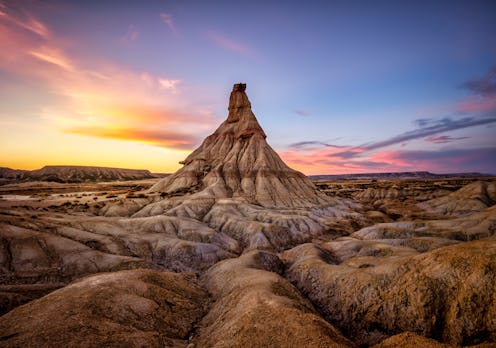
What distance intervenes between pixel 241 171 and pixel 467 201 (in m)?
62.2

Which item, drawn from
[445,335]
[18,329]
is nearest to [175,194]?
[18,329]

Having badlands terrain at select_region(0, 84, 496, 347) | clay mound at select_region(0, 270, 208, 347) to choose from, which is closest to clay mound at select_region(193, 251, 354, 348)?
badlands terrain at select_region(0, 84, 496, 347)

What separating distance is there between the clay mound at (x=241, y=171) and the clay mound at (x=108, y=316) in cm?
4390

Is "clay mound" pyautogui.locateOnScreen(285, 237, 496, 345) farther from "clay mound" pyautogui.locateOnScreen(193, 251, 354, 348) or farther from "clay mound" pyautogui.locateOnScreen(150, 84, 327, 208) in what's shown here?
"clay mound" pyautogui.locateOnScreen(150, 84, 327, 208)

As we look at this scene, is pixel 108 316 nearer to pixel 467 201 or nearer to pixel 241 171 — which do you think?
pixel 241 171

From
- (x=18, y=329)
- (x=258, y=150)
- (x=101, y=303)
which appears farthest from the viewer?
(x=258, y=150)

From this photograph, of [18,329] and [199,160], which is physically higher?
[199,160]

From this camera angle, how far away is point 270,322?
14180 millimetres

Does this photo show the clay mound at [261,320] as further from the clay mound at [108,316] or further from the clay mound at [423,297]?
the clay mound at [423,297]

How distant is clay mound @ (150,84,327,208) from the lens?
69663 millimetres

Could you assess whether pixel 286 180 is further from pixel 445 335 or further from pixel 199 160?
pixel 445 335

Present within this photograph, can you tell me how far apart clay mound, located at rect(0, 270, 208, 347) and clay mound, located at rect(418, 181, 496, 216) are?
7569cm

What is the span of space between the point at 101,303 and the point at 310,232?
40275mm

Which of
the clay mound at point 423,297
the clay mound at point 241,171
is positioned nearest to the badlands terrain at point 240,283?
the clay mound at point 423,297
